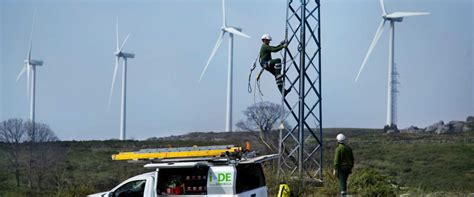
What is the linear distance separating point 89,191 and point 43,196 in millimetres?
2305

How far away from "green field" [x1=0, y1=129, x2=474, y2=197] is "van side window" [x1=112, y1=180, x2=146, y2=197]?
570cm

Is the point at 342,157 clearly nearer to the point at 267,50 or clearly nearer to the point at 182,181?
the point at 182,181

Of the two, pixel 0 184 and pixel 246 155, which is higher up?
pixel 246 155

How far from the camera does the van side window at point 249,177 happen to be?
12.5 m

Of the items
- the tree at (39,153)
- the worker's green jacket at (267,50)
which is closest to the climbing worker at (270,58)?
the worker's green jacket at (267,50)

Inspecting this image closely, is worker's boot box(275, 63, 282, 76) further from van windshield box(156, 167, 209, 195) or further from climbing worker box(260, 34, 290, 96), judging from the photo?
van windshield box(156, 167, 209, 195)

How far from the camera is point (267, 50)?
52.5ft

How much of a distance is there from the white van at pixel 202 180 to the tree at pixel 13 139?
15.2m

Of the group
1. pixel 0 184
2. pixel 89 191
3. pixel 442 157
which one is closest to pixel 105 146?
pixel 0 184

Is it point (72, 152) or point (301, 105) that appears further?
point (72, 152)

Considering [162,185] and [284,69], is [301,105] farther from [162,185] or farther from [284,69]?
[162,185]

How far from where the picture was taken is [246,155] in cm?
1304

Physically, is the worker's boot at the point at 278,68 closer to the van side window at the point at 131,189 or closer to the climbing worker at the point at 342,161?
the climbing worker at the point at 342,161

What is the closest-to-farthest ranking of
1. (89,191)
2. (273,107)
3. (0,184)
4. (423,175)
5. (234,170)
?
(234,170) → (89,191) → (0,184) → (273,107) → (423,175)
